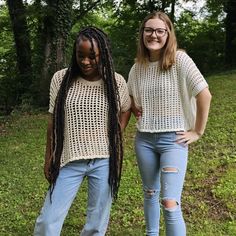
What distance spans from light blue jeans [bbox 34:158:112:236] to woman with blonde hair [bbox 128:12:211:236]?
43cm

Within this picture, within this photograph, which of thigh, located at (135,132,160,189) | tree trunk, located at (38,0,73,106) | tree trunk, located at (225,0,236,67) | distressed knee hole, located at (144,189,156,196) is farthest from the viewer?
tree trunk, located at (225,0,236,67)

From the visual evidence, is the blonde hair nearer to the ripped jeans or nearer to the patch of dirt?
the ripped jeans

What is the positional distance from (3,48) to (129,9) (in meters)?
5.38

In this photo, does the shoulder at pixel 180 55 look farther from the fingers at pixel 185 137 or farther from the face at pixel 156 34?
the fingers at pixel 185 137

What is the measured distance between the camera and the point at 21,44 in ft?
47.2

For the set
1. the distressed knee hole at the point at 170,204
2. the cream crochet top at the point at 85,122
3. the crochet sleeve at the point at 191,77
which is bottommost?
the distressed knee hole at the point at 170,204

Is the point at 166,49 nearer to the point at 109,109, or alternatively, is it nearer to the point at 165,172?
the point at 109,109

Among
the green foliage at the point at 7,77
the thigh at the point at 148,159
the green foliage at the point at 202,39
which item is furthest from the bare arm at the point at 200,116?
the green foliage at the point at 202,39

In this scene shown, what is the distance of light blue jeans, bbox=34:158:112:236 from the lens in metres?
2.77

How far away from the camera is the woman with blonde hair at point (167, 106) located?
304cm

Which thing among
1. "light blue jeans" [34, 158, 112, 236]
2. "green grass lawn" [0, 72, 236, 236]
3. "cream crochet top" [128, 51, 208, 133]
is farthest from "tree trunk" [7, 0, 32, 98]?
"light blue jeans" [34, 158, 112, 236]

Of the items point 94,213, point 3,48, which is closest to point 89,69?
point 94,213

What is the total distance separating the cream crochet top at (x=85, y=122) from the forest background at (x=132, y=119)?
135 centimetres

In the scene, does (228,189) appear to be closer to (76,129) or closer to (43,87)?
(76,129)
